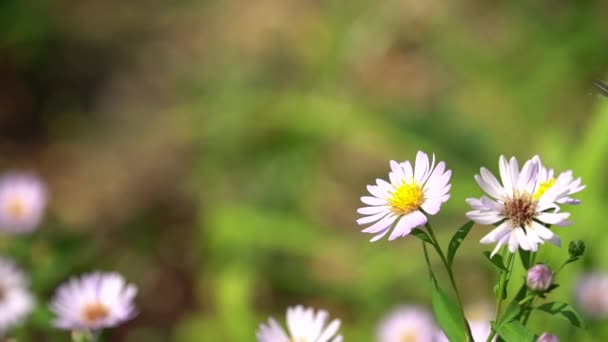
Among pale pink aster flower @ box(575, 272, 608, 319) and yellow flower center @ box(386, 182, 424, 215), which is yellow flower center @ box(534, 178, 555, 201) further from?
pale pink aster flower @ box(575, 272, 608, 319)

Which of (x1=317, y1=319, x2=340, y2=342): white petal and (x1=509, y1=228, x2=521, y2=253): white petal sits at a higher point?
(x1=317, y1=319, x2=340, y2=342): white petal

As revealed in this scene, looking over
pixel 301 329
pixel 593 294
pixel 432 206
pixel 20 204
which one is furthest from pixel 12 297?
pixel 593 294

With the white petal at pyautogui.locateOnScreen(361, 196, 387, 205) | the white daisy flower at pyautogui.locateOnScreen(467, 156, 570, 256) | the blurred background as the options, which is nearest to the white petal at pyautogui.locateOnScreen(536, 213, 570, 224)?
the white daisy flower at pyautogui.locateOnScreen(467, 156, 570, 256)

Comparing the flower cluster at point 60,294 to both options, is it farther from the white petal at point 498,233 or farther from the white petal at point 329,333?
the white petal at point 498,233

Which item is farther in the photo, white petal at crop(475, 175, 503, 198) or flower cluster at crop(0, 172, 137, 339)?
flower cluster at crop(0, 172, 137, 339)

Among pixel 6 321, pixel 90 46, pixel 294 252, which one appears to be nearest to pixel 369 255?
pixel 294 252

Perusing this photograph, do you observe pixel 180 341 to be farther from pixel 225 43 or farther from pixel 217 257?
pixel 225 43

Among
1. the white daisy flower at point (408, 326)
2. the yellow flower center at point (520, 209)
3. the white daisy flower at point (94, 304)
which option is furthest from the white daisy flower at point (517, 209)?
the white daisy flower at point (408, 326)
